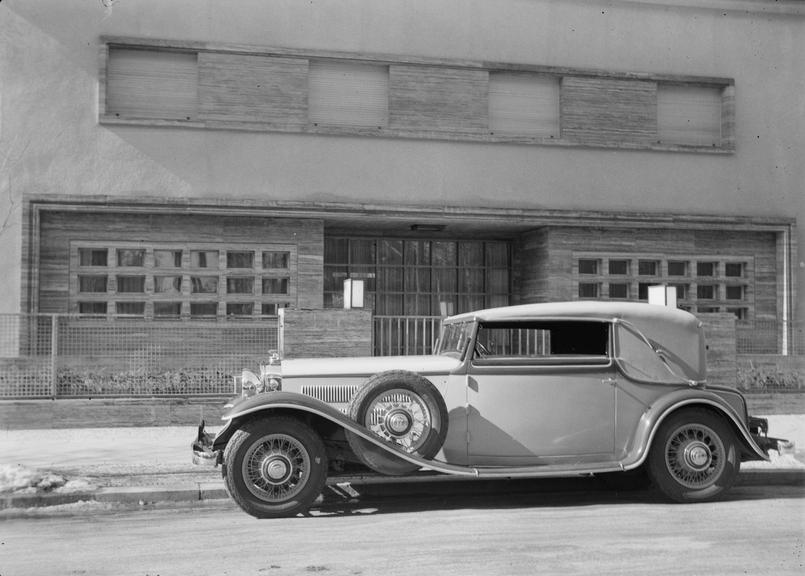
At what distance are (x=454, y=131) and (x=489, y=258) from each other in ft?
9.64

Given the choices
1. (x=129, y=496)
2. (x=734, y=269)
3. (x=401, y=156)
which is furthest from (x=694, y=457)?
(x=734, y=269)

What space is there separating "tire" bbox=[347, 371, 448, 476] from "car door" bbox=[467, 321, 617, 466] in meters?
0.42

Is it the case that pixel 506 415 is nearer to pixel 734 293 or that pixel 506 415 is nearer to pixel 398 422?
pixel 398 422

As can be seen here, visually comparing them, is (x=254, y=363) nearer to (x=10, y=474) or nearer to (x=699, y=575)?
(x=10, y=474)

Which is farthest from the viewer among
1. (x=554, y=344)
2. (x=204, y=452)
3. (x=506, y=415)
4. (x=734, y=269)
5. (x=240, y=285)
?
(x=734, y=269)

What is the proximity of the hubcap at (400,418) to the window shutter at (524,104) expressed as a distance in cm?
887

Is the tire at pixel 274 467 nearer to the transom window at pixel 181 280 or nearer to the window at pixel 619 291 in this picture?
the transom window at pixel 181 280

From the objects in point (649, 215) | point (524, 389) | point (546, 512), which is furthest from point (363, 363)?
point (649, 215)

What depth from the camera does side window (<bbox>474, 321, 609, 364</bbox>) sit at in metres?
8.11

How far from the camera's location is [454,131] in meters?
15.4

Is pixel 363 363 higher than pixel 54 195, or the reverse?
pixel 54 195

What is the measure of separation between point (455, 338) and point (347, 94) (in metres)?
7.60

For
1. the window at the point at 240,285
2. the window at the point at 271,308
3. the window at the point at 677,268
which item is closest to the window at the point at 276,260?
the window at the point at 240,285

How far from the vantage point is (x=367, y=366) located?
8.27m
